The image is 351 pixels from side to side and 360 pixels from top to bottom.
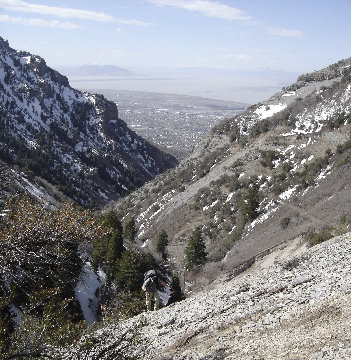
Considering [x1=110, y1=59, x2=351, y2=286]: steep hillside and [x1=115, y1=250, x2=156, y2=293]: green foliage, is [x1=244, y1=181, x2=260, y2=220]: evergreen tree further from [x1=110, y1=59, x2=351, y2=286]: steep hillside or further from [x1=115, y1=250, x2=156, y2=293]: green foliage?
[x1=115, y1=250, x2=156, y2=293]: green foliage

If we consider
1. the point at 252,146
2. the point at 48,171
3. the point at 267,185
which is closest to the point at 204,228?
the point at 267,185

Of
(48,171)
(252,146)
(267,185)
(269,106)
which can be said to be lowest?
(48,171)

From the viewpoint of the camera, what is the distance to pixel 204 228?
44594 mm

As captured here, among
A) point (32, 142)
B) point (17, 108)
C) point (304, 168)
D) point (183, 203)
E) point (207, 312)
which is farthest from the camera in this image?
point (17, 108)

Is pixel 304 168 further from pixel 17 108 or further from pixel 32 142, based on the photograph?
pixel 17 108

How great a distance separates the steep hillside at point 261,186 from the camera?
33.1 m

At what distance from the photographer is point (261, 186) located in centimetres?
4478

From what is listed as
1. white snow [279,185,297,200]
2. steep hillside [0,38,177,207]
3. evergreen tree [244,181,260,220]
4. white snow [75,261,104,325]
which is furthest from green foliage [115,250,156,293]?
steep hillside [0,38,177,207]

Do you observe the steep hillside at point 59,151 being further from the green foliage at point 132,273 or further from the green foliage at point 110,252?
the green foliage at point 132,273

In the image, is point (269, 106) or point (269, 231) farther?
point (269, 106)

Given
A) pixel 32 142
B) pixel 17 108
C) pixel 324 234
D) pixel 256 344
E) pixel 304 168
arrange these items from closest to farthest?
pixel 256 344 < pixel 324 234 < pixel 304 168 < pixel 32 142 < pixel 17 108

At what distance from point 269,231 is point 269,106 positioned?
42289mm

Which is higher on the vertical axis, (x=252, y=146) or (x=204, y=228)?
(x=252, y=146)

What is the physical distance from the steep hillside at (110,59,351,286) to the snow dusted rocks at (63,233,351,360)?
40.3 ft
